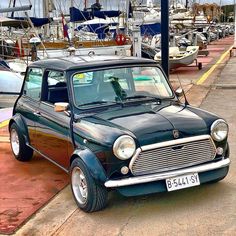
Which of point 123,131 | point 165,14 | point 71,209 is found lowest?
Answer: point 71,209

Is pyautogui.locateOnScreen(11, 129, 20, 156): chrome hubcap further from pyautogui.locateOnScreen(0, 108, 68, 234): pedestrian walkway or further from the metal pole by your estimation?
the metal pole

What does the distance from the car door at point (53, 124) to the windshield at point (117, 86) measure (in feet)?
0.77

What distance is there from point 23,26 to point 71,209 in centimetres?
1424

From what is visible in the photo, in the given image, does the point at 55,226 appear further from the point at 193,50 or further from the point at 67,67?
the point at 193,50

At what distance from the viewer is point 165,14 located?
31.8ft

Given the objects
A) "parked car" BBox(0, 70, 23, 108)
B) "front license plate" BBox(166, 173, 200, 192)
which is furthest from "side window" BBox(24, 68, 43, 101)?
"parked car" BBox(0, 70, 23, 108)

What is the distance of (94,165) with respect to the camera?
479 cm

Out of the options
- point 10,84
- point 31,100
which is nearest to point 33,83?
point 31,100

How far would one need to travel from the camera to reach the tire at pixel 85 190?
15.8 ft

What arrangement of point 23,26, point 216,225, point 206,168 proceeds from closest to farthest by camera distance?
point 216,225 < point 206,168 < point 23,26

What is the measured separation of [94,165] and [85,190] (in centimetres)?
43

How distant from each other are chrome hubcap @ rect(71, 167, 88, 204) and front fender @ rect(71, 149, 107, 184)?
25cm

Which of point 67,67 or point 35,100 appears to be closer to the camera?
point 67,67

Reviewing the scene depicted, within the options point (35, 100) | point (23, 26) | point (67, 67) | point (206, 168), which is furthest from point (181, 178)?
point (23, 26)
